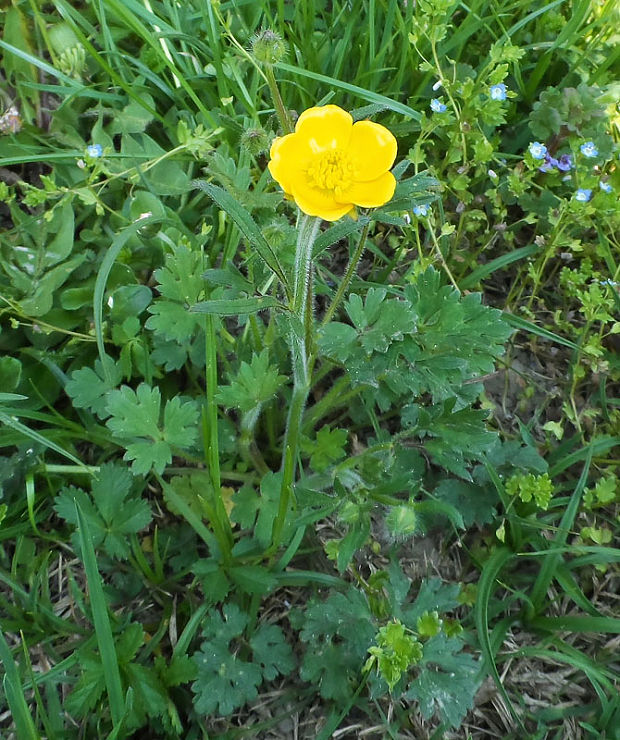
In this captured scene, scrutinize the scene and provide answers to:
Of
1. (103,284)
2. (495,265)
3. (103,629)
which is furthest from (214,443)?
(495,265)

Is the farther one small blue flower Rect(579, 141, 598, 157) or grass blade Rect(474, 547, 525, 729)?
small blue flower Rect(579, 141, 598, 157)

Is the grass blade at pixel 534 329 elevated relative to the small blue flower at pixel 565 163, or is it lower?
lower

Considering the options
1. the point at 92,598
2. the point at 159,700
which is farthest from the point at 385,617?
the point at 92,598

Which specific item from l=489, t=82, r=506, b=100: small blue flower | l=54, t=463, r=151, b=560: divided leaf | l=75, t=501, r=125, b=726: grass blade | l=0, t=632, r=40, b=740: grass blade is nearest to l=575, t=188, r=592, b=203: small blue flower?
l=489, t=82, r=506, b=100: small blue flower

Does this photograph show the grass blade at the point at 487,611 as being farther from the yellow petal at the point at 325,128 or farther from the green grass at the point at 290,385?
the yellow petal at the point at 325,128

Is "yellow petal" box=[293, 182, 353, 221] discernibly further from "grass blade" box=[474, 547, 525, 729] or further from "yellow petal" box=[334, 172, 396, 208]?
"grass blade" box=[474, 547, 525, 729]

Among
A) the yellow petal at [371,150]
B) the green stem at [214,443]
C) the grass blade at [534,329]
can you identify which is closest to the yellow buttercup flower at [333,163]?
the yellow petal at [371,150]
